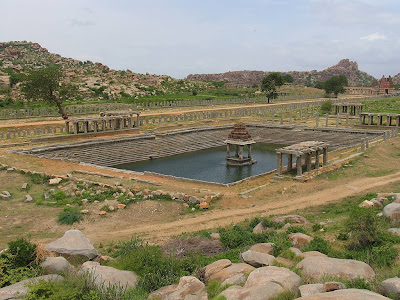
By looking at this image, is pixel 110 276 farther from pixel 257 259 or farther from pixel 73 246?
pixel 257 259

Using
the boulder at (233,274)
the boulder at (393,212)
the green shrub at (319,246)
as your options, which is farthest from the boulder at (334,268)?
the boulder at (393,212)

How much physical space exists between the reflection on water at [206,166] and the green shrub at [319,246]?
1885 cm

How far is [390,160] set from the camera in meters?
29.7

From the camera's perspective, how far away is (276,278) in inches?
319

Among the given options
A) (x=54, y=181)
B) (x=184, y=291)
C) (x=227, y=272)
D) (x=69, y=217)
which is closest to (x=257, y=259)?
(x=227, y=272)

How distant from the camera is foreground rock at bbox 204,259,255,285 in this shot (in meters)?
8.66

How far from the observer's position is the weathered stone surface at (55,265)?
9519 mm

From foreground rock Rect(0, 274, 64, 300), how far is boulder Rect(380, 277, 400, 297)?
6917mm

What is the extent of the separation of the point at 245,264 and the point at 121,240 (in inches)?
252

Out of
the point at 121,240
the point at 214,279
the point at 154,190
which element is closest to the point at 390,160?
the point at 154,190

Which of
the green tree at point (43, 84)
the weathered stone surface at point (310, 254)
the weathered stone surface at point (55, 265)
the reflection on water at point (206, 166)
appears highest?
the green tree at point (43, 84)

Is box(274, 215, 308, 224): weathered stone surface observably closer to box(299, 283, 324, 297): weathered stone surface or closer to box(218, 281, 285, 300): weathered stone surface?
box(218, 281, 285, 300): weathered stone surface

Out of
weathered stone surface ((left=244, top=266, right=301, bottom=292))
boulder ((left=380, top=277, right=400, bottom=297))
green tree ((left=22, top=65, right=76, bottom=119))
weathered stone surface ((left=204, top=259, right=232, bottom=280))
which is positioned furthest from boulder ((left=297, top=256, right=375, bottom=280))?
green tree ((left=22, top=65, right=76, bottom=119))

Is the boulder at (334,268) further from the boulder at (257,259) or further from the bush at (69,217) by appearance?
the bush at (69,217)
